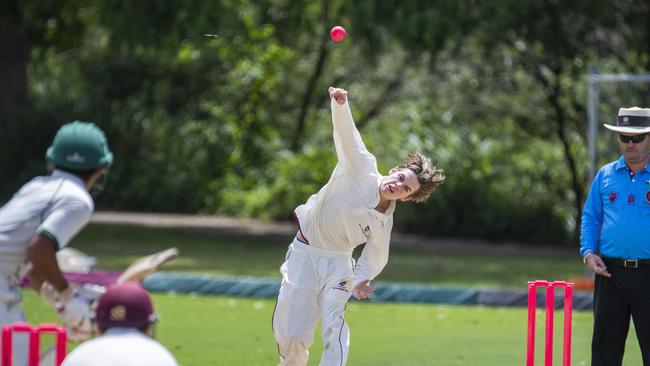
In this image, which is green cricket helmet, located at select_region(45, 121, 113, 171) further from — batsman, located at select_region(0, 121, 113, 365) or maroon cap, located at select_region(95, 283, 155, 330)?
maroon cap, located at select_region(95, 283, 155, 330)

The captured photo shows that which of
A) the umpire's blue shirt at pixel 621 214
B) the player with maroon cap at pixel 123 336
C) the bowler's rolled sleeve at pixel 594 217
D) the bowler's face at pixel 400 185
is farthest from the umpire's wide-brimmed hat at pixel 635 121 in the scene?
the player with maroon cap at pixel 123 336

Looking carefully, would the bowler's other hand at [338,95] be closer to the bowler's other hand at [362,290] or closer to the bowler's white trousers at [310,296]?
the bowler's white trousers at [310,296]

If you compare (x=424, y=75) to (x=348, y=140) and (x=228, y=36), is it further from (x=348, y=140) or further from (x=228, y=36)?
(x=348, y=140)

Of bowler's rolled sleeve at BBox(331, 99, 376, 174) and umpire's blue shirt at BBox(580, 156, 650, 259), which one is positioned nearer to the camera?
bowler's rolled sleeve at BBox(331, 99, 376, 174)

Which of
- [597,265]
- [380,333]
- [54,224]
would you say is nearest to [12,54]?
[380,333]

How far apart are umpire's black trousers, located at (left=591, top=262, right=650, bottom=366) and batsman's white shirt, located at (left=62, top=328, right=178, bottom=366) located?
4067 millimetres

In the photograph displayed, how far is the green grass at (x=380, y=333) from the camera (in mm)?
9703

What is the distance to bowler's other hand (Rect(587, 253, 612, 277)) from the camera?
733 cm

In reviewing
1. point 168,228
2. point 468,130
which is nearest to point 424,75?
point 468,130

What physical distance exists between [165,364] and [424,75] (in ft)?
68.6

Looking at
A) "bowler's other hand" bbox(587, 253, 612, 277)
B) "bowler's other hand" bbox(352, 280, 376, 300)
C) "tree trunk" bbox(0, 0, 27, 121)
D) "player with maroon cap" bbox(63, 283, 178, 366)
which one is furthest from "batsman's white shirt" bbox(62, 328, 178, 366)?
"tree trunk" bbox(0, 0, 27, 121)

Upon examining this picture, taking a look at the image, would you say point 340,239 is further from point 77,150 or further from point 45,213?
point 45,213

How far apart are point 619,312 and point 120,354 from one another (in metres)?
4.28

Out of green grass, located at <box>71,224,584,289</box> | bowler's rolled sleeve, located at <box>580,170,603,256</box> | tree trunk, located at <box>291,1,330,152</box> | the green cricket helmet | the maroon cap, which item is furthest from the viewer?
tree trunk, located at <box>291,1,330,152</box>
